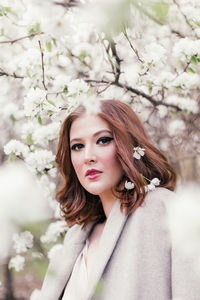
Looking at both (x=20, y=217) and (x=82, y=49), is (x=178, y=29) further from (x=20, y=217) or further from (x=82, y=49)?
(x=20, y=217)

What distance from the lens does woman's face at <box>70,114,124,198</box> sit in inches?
59.4

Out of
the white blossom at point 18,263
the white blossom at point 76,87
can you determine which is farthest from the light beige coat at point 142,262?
the white blossom at point 18,263

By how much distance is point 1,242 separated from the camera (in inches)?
28.9

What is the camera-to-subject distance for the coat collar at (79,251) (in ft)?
4.63

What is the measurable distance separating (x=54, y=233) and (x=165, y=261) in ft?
4.20

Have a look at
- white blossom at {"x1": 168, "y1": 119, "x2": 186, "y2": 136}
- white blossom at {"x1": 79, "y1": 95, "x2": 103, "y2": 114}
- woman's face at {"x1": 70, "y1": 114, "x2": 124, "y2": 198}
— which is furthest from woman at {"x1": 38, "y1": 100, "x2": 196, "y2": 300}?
white blossom at {"x1": 168, "y1": 119, "x2": 186, "y2": 136}

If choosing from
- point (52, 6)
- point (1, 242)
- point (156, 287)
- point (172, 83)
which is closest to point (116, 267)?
point (156, 287)

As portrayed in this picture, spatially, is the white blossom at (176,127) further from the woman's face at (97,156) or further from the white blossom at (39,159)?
the woman's face at (97,156)

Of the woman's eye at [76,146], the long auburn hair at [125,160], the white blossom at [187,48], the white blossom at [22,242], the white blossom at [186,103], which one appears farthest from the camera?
the white blossom at [186,103]

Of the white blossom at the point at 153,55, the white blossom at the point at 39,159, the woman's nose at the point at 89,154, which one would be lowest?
the white blossom at the point at 39,159

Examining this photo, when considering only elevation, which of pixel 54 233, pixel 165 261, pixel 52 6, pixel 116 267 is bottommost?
pixel 54 233

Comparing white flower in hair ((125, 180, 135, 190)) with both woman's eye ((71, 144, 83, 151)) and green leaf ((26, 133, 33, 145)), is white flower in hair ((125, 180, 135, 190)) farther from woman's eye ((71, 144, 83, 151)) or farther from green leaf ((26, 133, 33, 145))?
green leaf ((26, 133, 33, 145))

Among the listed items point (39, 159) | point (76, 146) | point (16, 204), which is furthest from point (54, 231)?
point (16, 204)

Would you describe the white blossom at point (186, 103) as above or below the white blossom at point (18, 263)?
above
